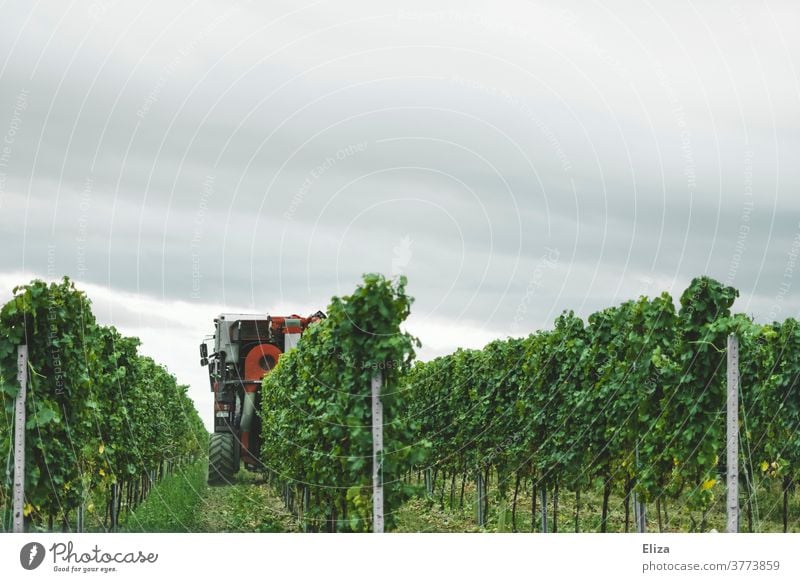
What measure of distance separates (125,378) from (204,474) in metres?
22.5

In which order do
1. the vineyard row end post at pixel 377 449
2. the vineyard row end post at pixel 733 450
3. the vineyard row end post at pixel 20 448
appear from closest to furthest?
the vineyard row end post at pixel 733 450, the vineyard row end post at pixel 377 449, the vineyard row end post at pixel 20 448

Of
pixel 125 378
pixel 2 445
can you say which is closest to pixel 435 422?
pixel 125 378

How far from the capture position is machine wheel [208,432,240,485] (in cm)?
2833

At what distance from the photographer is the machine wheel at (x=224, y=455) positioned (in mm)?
28328

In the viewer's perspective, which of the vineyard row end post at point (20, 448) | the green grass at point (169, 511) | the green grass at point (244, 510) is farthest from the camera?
the green grass at point (169, 511)

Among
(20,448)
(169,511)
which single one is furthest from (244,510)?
(20,448)

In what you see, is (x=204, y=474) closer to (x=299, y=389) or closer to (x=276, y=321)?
(x=276, y=321)

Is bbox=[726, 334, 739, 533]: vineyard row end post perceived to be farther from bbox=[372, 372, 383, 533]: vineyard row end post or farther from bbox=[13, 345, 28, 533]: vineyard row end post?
bbox=[13, 345, 28, 533]: vineyard row end post

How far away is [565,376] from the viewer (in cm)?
2012
